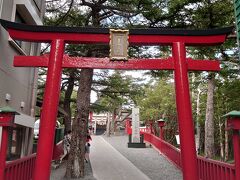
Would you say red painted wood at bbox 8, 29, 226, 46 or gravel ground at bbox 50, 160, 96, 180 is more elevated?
red painted wood at bbox 8, 29, 226, 46

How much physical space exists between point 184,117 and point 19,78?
5.50 meters

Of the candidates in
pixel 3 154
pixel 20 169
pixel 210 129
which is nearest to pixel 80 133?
pixel 20 169

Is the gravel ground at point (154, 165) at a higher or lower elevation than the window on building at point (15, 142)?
lower

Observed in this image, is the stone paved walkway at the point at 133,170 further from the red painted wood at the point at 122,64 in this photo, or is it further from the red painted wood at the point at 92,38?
the red painted wood at the point at 92,38

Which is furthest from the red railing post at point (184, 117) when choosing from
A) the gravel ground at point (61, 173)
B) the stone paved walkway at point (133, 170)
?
the gravel ground at point (61, 173)

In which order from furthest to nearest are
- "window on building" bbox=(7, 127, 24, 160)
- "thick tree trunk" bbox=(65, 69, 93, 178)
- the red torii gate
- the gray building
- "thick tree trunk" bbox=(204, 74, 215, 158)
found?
1. "thick tree trunk" bbox=(204, 74, 215, 158)
2. "thick tree trunk" bbox=(65, 69, 93, 178)
3. "window on building" bbox=(7, 127, 24, 160)
4. the gray building
5. the red torii gate

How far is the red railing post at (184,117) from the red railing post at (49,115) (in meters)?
3.01

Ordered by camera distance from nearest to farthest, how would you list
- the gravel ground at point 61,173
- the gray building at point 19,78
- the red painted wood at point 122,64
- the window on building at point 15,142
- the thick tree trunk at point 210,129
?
the red painted wood at point 122,64 < the gray building at point 19,78 < the window on building at point 15,142 < the gravel ground at point 61,173 < the thick tree trunk at point 210,129

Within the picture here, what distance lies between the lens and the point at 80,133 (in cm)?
1259

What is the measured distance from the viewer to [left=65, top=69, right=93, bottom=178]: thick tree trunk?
12.2 meters

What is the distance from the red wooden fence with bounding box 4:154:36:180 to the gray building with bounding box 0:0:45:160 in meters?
1.09

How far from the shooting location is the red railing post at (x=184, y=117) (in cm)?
711

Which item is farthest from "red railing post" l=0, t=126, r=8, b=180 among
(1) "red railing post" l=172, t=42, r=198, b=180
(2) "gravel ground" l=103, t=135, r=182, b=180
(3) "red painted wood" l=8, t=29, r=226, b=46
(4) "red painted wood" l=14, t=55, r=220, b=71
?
(2) "gravel ground" l=103, t=135, r=182, b=180

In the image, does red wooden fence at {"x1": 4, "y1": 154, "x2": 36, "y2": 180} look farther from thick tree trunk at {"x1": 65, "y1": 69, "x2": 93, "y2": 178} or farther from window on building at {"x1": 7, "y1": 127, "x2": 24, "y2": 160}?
thick tree trunk at {"x1": 65, "y1": 69, "x2": 93, "y2": 178}
